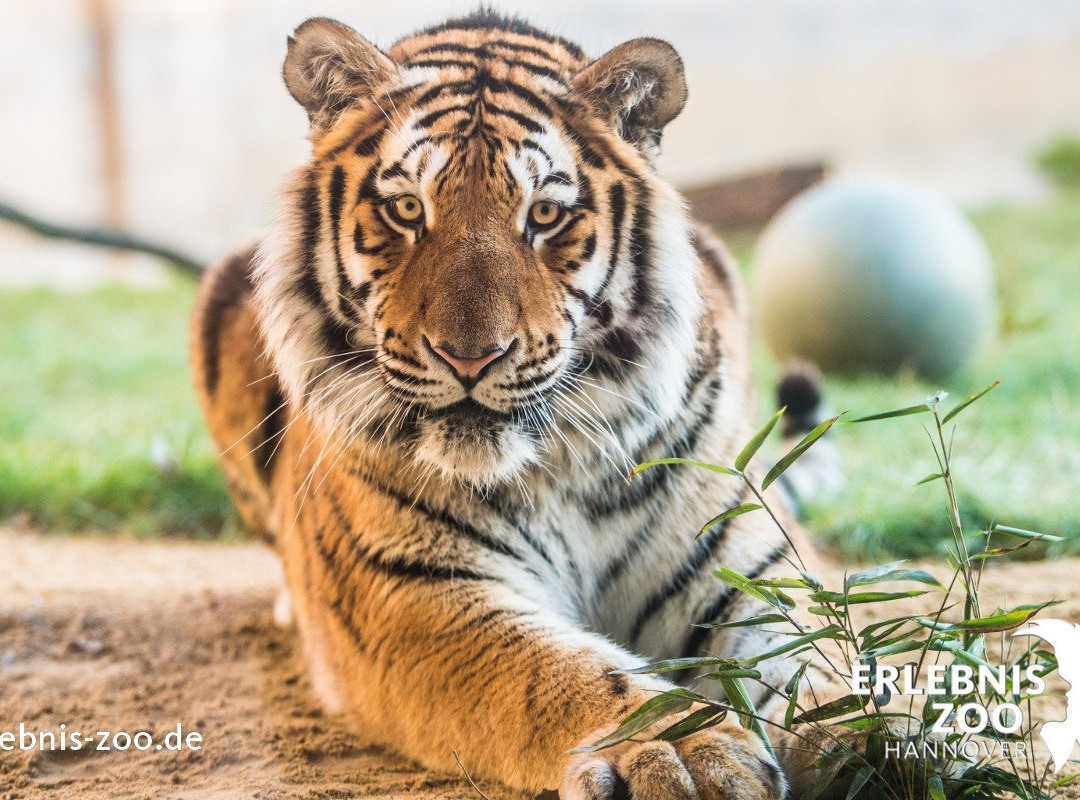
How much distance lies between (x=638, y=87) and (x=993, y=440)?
86.9 inches

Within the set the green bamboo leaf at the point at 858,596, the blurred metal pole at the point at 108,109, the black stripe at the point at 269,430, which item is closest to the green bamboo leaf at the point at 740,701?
the green bamboo leaf at the point at 858,596

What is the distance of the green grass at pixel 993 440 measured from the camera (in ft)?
9.12

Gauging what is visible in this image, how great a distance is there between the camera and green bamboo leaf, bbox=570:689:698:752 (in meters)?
1.25

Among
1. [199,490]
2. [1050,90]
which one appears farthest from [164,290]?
[1050,90]

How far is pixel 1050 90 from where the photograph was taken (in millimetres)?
8711

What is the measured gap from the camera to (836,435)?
11.5 feet

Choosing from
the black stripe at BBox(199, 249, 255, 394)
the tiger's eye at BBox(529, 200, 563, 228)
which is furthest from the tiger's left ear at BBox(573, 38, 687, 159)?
the black stripe at BBox(199, 249, 255, 394)

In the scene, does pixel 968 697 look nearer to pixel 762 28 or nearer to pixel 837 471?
pixel 837 471

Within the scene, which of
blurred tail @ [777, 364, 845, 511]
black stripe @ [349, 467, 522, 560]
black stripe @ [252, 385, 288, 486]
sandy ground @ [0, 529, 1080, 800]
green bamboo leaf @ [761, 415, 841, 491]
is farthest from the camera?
blurred tail @ [777, 364, 845, 511]

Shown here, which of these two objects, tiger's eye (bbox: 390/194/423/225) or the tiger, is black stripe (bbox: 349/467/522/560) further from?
tiger's eye (bbox: 390/194/423/225)

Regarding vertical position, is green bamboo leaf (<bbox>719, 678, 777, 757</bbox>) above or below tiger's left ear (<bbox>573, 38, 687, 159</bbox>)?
below

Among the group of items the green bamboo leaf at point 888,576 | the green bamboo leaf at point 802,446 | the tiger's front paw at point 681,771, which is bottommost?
the tiger's front paw at point 681,771

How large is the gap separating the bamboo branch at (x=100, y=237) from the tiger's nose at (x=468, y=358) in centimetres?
321

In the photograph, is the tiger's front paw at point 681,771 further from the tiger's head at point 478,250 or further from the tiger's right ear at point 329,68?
the tiger's right ear at point 329,68
